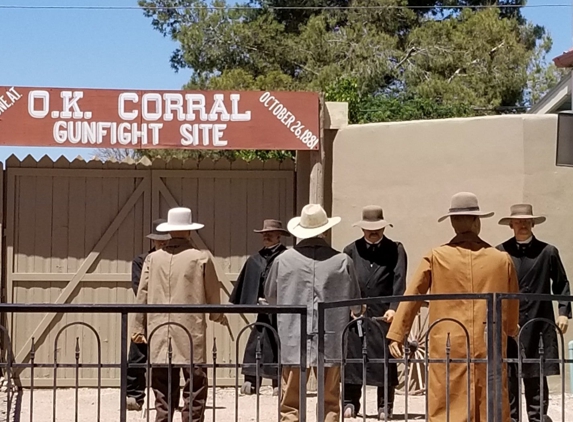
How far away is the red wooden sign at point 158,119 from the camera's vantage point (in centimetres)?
982

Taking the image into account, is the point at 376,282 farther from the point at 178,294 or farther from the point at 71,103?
the point at 71,103

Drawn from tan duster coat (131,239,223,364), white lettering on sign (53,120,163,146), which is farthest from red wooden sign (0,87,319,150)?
tan duster coat (131,239,223,364)

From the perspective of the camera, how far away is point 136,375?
922 cm

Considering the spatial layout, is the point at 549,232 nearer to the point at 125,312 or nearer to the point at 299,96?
the point at 299,96

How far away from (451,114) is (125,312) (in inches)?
739

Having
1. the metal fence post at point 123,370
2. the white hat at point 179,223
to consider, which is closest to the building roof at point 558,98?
the white hat at point 179,223

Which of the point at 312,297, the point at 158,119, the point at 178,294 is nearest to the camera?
the point at 312,297

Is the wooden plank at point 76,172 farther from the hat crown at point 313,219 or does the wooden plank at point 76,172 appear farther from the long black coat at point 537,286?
the long black coat at point 537,286

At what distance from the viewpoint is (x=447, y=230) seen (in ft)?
32.8

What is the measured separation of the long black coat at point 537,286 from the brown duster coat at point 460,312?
1717 mm

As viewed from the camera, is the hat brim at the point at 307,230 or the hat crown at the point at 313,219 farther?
the hat crown at the point at 313,219

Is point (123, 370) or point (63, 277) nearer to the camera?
point (123, 370)

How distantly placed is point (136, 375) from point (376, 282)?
238cm

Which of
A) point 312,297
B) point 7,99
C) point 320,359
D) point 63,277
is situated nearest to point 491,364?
point 320,359
